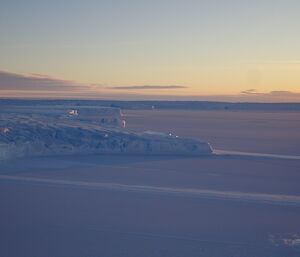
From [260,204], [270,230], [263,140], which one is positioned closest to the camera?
[270,230]

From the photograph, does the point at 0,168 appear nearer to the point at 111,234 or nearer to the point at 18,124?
the point at 18,124

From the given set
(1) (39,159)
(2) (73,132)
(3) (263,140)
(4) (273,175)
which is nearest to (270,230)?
(4) (273,175)

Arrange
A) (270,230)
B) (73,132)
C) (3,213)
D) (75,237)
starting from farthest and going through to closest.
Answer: (73,132), (3,213), (270,230), (75,237)

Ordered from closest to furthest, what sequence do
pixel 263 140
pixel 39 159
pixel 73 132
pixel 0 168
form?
pixel 0 168 → pixel 39 159 → pixel 73 132 → pixel 263 140

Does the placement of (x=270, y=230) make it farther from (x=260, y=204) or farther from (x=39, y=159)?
(x=39, y=159)

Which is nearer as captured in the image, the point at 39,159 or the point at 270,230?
the point at 270,230

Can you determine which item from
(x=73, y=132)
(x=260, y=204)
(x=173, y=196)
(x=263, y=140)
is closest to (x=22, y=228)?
(x=173, y=196)

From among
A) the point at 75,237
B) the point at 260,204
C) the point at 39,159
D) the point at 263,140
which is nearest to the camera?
the point at 75,237

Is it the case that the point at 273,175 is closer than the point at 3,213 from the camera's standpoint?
No
